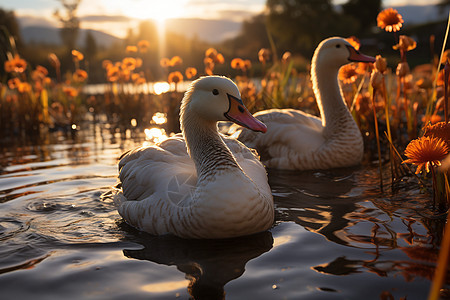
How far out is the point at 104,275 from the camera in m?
3.35

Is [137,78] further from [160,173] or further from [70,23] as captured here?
[70,23]

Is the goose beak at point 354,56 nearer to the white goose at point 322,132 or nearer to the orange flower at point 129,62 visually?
the white goose at point 322,132

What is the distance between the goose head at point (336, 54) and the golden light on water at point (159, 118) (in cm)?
523

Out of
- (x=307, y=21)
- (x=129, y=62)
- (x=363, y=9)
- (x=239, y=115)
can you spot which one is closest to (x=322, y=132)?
(x=239, y=115)

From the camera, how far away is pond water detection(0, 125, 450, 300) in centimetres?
308

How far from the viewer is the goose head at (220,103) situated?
13.3ft

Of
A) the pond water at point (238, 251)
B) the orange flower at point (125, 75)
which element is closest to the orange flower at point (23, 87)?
the orange flower at point (125, 75)

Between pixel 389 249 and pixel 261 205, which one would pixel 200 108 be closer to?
pixel 261 205

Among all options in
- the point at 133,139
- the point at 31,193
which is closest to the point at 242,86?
the point at 133,139

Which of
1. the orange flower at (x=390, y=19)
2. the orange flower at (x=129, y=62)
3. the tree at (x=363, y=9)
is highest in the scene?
the tree at (x=363, y=9)

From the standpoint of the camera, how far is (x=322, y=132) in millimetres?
7043

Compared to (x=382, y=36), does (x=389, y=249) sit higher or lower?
lower

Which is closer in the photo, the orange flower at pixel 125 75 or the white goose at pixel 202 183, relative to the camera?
the white goose at pixel 202 183

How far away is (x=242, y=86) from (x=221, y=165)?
284 inches
